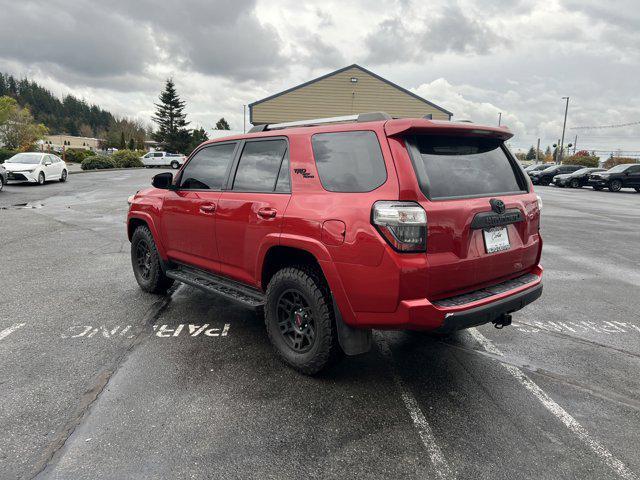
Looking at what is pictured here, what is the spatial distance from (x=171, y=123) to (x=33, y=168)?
61596 mm

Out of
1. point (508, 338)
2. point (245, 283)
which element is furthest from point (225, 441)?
point (508, 338)

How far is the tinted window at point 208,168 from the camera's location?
4070 millimetres

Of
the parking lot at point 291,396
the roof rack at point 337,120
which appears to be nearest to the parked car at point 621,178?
the parking lot at point 291,396

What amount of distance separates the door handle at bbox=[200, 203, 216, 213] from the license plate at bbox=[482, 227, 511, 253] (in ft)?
7.51

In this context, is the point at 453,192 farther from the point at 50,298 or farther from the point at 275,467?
the point at 50,298

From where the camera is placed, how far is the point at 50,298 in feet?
16.3

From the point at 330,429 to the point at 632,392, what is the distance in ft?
7.29

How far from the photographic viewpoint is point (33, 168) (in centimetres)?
1920

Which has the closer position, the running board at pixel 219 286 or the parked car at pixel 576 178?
the running board at pixel 219 286

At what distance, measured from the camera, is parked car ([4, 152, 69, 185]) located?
62.0 feet

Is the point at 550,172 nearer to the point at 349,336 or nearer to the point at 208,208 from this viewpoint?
the point at 208,208

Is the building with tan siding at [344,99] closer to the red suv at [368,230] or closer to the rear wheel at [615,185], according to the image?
the rear wheel at [615,185]

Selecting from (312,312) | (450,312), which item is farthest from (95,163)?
(450,312)

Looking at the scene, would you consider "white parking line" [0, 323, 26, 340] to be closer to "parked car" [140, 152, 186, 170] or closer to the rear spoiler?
the rear spoiler
